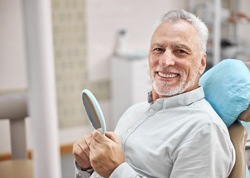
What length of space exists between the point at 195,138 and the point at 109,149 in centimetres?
28

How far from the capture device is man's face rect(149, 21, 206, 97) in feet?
4.90

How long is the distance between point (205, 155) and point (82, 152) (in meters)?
0.47

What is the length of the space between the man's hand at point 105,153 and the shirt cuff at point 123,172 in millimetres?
17

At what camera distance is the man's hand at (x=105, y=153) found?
52.9 inches

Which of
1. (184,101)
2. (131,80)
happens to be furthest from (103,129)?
(131,80)

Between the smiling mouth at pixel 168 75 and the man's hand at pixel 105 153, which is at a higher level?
the smiling mouth at pixel 168 75

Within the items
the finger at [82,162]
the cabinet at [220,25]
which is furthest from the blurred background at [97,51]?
the finger at [82,162]

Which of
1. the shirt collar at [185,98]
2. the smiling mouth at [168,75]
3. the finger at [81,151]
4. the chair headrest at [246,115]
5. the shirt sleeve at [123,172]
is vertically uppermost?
the smiling mouth at [168,75]

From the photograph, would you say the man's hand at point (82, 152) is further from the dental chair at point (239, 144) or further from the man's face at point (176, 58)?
the dental chair at point (239, 144)

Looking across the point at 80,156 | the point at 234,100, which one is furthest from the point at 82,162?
the point at 234,100

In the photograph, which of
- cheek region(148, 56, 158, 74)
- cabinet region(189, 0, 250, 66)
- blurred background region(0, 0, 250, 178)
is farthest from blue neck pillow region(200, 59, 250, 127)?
cabinet region(189, 0, 250, 66)

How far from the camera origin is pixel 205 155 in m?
1.28

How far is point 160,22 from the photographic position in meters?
1.55

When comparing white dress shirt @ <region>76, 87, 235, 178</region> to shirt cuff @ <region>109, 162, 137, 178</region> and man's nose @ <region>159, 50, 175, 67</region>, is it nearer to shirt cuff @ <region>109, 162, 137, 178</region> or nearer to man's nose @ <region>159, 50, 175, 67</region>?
shirt cuff @ <region>109, 162, 137, 178</region>
